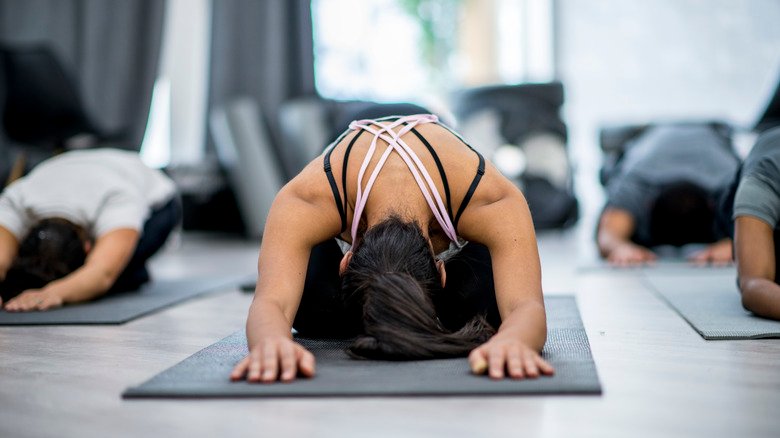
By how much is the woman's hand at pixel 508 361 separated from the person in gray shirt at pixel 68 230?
4.59 feet

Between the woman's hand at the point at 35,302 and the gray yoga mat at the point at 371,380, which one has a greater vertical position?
the gray yoga mat at the point at 371,380

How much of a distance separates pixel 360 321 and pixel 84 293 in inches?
44.0

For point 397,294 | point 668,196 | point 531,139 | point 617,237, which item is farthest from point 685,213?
point 531,139

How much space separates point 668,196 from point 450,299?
1688 millimetres

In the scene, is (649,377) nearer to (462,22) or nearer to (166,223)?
(166,223)

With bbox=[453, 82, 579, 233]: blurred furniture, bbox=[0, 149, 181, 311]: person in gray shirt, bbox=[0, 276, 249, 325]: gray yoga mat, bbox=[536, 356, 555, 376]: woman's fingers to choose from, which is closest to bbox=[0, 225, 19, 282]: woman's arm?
bbox=[0, 149, 181, 311]: person in gray shirt

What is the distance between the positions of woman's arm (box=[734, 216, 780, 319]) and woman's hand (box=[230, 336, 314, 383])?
1.04m

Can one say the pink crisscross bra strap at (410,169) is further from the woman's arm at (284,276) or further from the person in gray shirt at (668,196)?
the person in gray shirt at (668,196)

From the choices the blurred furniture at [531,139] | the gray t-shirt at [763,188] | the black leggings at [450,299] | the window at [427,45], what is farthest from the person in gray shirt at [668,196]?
the window at [427,45]

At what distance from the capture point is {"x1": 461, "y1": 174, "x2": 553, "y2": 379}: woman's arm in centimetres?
132

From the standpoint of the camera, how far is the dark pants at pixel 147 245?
279cm

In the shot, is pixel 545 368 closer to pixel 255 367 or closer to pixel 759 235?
pixel 255 367

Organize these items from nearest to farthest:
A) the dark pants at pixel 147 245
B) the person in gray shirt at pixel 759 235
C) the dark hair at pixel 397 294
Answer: the dark hair at pixel 397 294
the person in gray shirt at pixel 759 235
the dark pants at pixel 147 245

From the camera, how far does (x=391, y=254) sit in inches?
55.8
